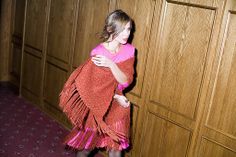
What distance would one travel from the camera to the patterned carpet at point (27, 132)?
2.99 meters

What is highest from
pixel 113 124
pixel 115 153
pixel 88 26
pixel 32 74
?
pixel 88 26

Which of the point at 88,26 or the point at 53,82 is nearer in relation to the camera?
the point at 88,26

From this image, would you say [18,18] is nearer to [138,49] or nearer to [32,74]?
[32,74]

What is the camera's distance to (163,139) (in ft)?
8.32

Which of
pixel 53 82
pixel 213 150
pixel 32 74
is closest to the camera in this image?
pixel 213 150

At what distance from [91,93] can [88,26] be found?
104cm

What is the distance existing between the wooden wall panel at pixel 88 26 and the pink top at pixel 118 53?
2.05 ft

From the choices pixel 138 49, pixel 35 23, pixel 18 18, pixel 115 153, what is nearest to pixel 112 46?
pixel 138 49

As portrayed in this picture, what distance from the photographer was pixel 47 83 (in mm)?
3859

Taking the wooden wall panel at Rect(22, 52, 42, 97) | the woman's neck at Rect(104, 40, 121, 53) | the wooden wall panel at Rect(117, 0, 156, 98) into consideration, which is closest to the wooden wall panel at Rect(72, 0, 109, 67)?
the wooden wall panel at Rect(117, 0, 156, 98)

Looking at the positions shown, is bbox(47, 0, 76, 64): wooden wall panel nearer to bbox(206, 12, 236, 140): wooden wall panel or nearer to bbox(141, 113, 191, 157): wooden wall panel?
bbox(141, 113, 191, 157): wooden wall panel

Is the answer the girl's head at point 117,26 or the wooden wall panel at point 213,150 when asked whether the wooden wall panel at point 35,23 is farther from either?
the wooden wall panel at point 213,150

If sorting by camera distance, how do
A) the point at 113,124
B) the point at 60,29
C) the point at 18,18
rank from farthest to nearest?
the point at 18,18 < the point at 60,29 < the point at 113,124

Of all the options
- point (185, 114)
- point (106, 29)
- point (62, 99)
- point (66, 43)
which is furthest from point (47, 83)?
point (185, 114)
